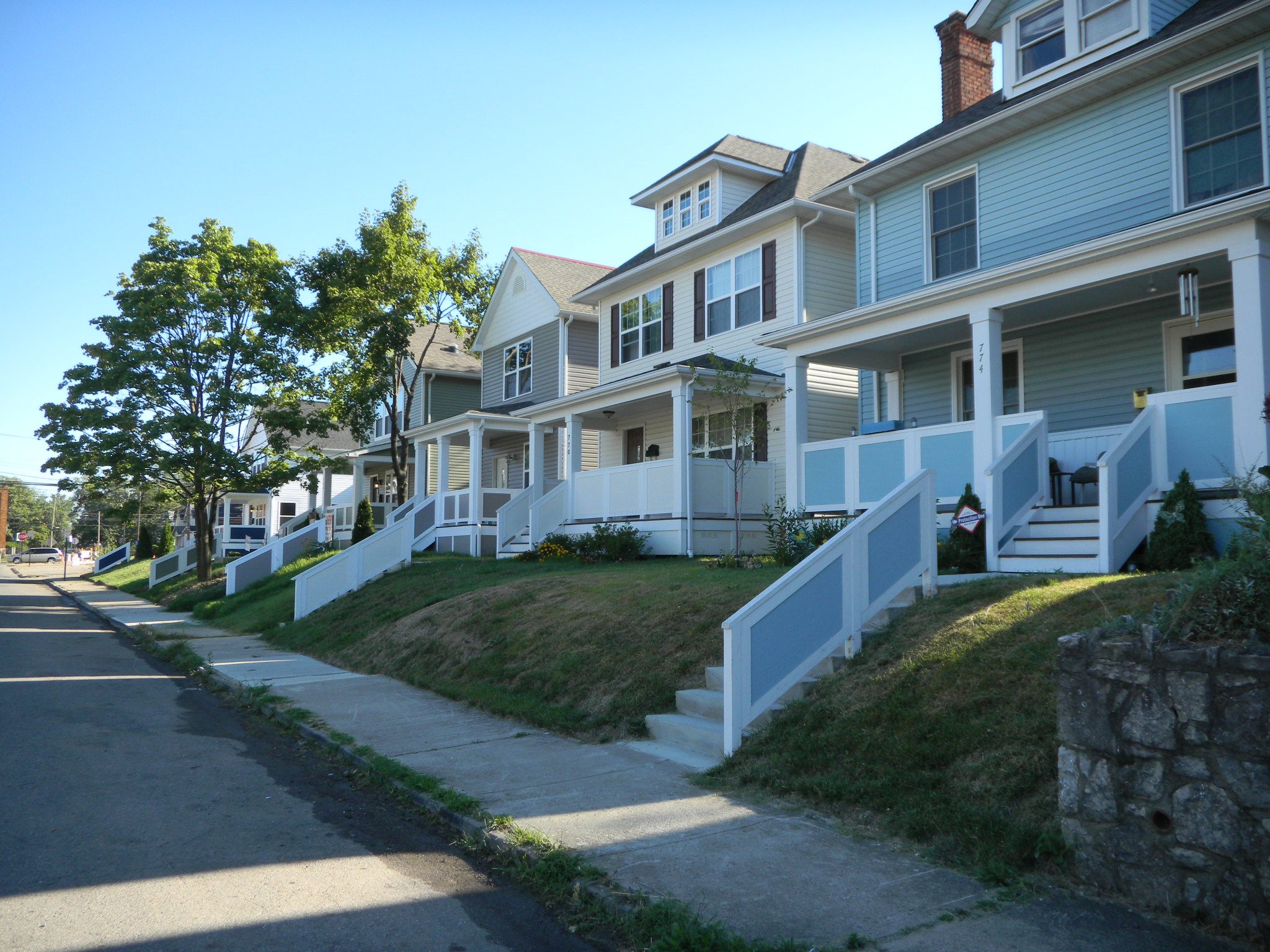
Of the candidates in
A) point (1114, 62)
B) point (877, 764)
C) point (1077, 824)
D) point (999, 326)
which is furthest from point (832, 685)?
point (1114, 62)

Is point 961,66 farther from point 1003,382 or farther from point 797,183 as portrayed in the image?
point 1003,382

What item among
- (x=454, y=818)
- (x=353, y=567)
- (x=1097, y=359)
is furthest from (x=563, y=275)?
(x=454, y=818)

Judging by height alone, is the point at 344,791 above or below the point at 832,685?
below

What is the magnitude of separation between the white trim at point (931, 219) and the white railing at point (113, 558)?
47.6m

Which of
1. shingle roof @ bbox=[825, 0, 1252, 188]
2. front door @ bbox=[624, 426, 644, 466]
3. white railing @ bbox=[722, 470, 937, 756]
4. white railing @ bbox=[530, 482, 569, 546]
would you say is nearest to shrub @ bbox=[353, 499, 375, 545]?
white railing @ bbox=[530, 482, 569, 546]

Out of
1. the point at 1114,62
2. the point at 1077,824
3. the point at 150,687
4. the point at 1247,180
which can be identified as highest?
the point at 1114,62

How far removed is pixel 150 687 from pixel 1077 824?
38.9 feet

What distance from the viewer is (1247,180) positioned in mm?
12344

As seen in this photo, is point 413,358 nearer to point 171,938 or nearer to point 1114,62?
point 1114,62

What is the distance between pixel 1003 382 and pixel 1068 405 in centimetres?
111

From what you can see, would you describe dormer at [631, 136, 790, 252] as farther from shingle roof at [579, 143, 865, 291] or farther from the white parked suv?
the white parked suv

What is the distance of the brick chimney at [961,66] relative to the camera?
18.9m

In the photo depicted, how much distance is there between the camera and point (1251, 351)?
10000 mm

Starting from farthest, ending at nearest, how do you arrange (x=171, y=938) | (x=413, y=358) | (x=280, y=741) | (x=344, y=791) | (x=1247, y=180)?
(x=413, y=358) → (x=1247, y=180) → (x=280, y=741) → (x=344, y=791) → (x=171, y=938)
